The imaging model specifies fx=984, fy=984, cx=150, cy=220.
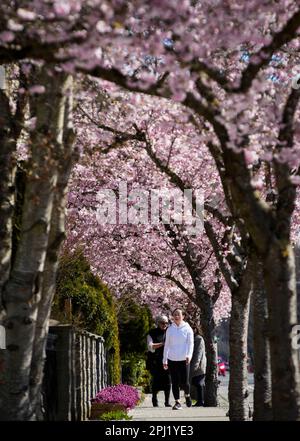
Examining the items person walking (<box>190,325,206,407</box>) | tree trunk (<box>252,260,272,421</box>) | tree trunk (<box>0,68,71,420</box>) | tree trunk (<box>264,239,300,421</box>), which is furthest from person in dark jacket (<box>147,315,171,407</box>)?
tree trunk (<box>264,239,300,421</box>)

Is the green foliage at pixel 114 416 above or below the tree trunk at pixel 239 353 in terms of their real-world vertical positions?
below

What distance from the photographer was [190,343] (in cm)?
1873

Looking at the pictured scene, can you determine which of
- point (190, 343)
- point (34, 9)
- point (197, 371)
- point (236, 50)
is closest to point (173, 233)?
point (197, 371)

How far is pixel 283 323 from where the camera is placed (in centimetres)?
836

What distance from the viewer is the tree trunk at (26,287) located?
8977 mm

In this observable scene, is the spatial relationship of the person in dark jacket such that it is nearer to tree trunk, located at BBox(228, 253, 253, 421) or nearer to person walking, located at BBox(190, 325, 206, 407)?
person walking, located at BBox(190, 325, 206, 407)

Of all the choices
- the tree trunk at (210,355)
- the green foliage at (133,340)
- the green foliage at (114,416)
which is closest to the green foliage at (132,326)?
the green foliage at (133,340)

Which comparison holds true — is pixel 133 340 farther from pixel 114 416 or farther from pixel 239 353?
pixel 239 353

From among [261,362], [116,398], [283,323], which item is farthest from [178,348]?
[283,323]

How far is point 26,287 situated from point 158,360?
12.7 meters

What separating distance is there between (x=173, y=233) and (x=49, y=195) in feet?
48.4

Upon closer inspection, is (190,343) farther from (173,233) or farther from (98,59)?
(98,59)

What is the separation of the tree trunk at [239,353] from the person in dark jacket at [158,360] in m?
5.55

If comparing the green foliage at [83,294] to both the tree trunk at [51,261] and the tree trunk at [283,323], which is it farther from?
the tree trunk at [283,323]
